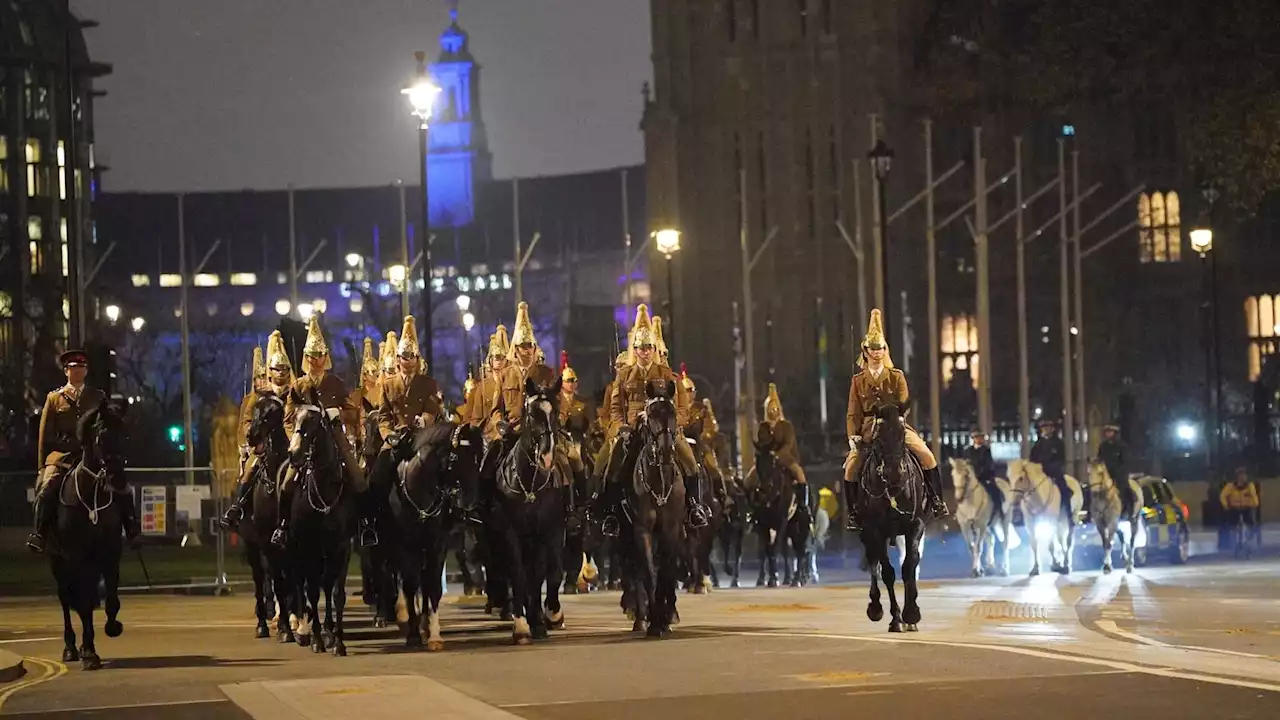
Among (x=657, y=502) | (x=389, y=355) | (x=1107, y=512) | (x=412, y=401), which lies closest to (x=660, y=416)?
(x=657, y=502)

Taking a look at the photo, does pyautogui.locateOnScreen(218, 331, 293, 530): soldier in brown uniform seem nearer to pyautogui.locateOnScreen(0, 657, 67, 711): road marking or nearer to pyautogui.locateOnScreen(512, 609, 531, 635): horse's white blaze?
pyautogui.locateOnScreen(0, 657, 67, 711): road marking

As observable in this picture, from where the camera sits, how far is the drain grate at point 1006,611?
81.9ft

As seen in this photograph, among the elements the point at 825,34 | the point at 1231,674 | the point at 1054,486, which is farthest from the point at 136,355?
the point at 1231,674

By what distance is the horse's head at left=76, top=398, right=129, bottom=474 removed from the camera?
2108cm

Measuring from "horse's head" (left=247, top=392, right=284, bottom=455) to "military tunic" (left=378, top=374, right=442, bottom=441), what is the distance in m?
1.57

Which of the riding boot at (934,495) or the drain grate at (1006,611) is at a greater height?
the riding boot at (934,495)

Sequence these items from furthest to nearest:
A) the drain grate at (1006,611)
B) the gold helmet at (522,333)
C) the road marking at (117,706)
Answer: the drain grate at (1006,611) < the gold helmet at (522,333) < the road marking at (117,706)

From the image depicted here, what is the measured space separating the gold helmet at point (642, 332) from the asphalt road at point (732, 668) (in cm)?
291

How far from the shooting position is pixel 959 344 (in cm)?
9756

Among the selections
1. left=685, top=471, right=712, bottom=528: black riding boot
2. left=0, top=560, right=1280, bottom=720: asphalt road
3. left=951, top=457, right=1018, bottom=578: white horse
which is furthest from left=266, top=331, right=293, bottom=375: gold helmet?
left=951, top=457, right=1018, bottom=578: white horse

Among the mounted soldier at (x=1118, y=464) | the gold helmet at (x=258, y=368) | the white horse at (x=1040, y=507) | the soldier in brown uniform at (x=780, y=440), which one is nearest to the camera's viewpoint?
the gold helmet at (x=258, y=368)

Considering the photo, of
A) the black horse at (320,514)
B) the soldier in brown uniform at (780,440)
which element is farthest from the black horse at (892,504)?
the soldier in brown uniform at (780,440)

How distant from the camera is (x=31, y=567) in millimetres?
51750

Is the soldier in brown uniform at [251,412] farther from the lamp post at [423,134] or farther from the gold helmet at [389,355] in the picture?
the lamp post at [423,134]
